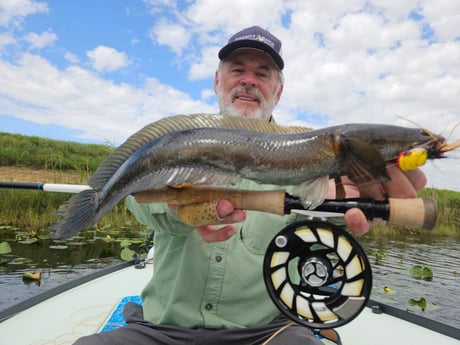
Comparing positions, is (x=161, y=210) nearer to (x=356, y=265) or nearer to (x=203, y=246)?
(x=203, y=246)

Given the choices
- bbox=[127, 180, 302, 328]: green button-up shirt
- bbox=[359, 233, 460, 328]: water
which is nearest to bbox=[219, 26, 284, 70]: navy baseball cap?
bbox=[127, 180, 302, 328]: green button-up shirt

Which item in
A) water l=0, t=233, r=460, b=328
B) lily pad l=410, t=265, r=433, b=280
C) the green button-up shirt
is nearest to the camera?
the green button-up shirt

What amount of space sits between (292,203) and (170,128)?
0.84 metres

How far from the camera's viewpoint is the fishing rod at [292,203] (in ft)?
6.57

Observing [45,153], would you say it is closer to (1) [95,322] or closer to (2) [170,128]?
(1) [95,322]

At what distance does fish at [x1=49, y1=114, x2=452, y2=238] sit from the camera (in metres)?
2.00

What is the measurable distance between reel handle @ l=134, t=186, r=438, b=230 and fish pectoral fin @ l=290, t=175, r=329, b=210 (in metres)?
0.05

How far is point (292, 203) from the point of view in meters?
2.14

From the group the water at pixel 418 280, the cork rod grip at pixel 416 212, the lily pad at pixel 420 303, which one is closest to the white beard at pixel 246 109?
the cork rod grip at pixel 416 212

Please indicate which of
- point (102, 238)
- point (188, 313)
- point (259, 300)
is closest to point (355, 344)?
point (259, 300)

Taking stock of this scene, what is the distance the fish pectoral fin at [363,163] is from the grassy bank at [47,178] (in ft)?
9.07

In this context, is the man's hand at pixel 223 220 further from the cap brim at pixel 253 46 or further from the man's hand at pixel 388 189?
the cap brim at pixel 253 46

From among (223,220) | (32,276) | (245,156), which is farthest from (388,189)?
(32,276)

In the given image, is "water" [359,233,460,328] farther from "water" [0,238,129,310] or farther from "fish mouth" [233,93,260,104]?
"water" [0,238,129,310]
